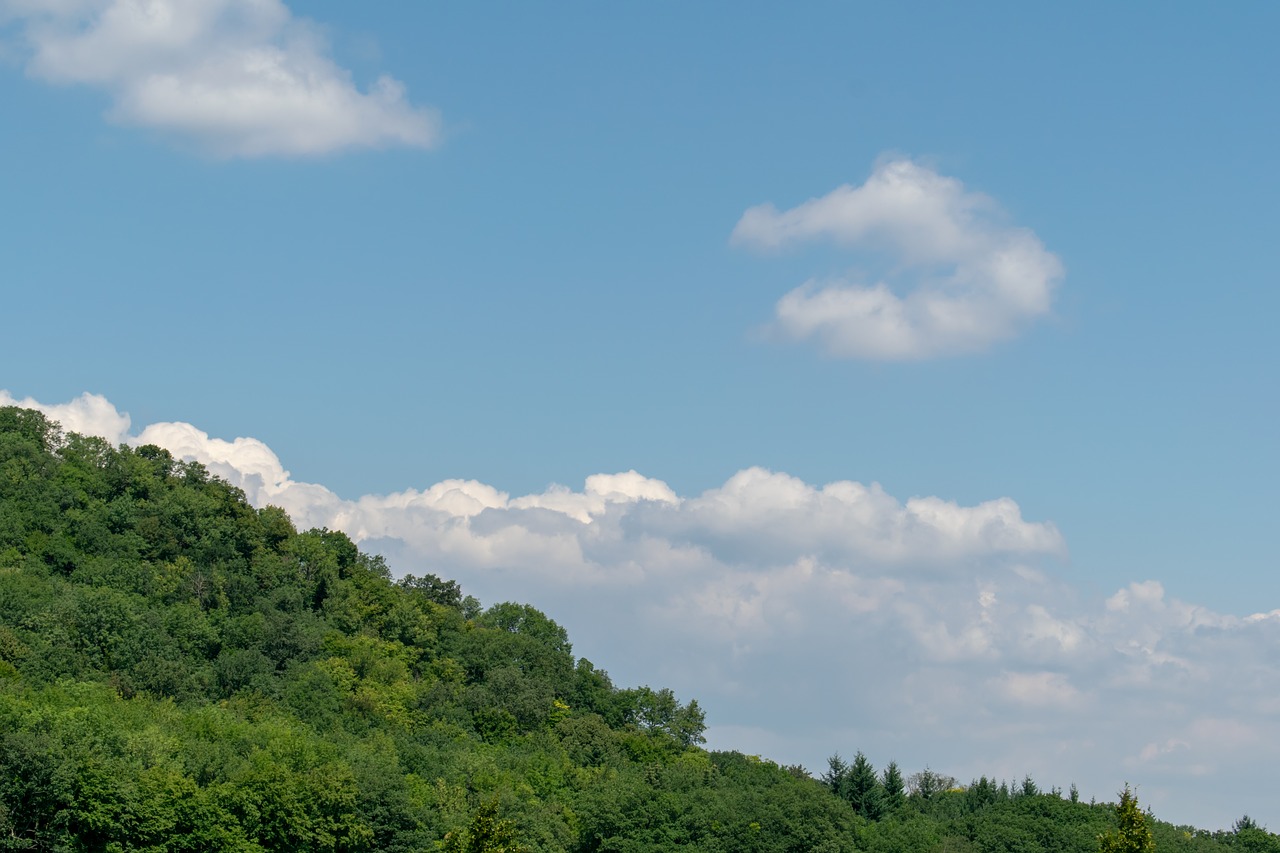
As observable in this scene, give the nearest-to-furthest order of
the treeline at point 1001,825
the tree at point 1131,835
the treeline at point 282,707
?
the tree at point 1131,835
the treeline at point 282,707
the treeline at point 1001,825

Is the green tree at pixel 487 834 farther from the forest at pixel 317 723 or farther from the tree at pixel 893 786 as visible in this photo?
the tree at pixel 893 786

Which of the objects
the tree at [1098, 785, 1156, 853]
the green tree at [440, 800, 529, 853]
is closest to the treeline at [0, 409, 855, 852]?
the green tree at [440, 800, 529, 853]

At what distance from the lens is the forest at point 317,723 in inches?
3376

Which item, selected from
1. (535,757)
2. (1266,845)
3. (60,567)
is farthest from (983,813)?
(60,567)

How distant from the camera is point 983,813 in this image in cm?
12206

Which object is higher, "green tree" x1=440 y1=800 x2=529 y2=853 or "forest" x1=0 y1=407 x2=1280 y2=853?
"forest" x1=0 y1=407 x2=1280 y2=853

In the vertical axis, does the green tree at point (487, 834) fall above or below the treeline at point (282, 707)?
below

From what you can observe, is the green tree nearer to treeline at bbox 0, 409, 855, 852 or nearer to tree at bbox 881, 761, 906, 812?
treeline at bbox 0, 409, 855, 852

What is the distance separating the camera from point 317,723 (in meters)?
120

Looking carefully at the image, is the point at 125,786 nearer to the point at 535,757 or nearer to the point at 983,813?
the point at 535,757

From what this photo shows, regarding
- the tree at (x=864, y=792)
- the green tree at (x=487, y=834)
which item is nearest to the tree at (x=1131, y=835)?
the green tree at (x=487, y=834)

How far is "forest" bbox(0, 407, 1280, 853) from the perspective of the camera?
281 feet

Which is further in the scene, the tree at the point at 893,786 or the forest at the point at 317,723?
the tree at the point at 893,786

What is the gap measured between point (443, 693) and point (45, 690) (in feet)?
141
